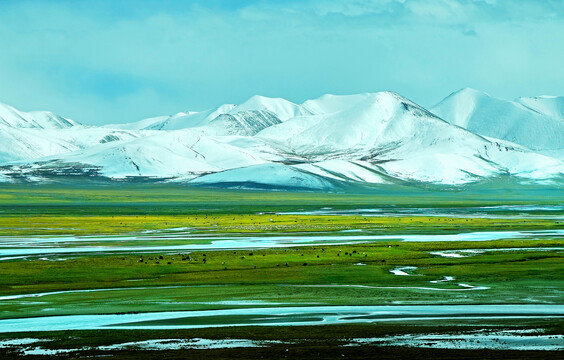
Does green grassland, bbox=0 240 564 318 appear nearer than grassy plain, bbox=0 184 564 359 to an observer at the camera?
No

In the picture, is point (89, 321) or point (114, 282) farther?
point (114, 282)

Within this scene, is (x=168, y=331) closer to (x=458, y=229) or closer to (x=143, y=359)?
(x=143, y=359)

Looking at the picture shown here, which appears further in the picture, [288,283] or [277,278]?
[277,278]

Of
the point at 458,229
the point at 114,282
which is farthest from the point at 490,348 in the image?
the point at 458,229

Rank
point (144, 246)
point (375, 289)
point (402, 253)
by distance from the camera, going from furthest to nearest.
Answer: point (144, 246), point (402, 253), point (375, 289)

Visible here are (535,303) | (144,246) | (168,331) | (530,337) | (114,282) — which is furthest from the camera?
(144,246)

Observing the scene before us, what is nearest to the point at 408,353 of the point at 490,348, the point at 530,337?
the point at 490,348

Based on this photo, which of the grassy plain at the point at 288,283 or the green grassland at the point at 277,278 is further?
the green grassland at the point at 277,278

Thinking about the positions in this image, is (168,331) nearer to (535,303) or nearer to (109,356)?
(109,356)

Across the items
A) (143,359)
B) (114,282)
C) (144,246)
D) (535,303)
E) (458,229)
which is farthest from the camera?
(458,229)
